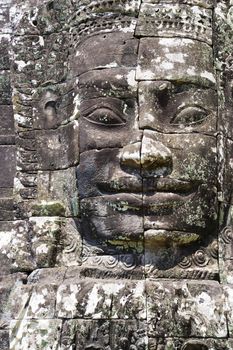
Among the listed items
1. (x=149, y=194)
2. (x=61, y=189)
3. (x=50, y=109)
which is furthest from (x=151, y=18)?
(x=61, y=189)

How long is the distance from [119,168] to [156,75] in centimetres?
78

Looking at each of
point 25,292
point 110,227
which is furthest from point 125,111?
point 25,292

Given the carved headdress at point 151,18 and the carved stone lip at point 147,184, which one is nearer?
A: the carved stone lip at point 147,184

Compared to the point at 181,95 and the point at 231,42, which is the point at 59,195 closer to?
the point at 181,95

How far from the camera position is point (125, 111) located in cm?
772

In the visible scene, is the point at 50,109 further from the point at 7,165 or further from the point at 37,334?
the point at 37,334

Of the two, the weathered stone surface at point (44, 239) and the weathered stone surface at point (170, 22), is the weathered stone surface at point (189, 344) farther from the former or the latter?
the weathered stone surface at point (170, 22)

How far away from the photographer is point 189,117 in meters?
7.73

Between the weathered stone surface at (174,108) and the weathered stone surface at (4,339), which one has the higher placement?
the weathered stone surface at (174,108)

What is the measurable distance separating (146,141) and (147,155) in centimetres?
13

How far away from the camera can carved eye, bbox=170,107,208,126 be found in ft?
25.3

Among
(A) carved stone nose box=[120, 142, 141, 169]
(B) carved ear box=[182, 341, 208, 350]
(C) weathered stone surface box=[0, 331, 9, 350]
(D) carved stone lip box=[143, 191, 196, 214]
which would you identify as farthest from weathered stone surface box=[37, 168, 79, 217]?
(B) carved ear box=[182, 341, 208, 350]

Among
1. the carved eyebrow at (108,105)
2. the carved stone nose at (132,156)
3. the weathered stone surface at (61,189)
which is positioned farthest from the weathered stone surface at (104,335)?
the carved eyebrow at (108,105)

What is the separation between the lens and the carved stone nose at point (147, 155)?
7.50m
